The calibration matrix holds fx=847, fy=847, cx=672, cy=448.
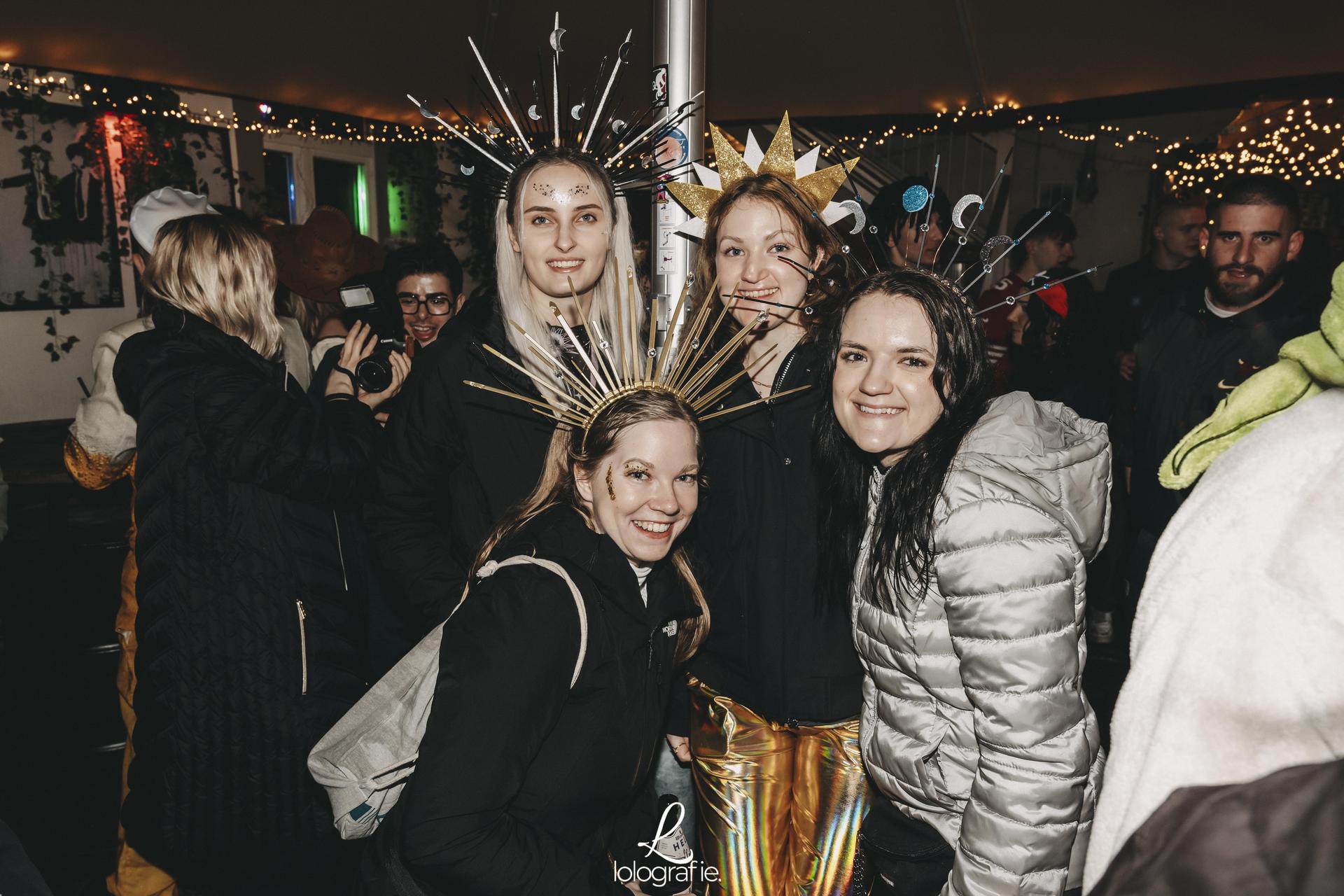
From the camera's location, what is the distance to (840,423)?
156 cm

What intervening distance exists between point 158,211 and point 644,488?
5.72ft

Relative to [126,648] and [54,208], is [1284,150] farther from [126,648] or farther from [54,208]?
[54,208]

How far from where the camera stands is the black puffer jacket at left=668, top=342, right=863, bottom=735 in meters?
1.73

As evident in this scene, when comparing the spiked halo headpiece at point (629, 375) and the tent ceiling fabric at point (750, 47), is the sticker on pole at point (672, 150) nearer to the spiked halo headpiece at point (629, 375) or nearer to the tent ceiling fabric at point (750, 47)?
the spiked halo headpiece at point (629, 375)

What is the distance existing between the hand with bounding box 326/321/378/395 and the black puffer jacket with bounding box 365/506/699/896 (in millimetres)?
1057

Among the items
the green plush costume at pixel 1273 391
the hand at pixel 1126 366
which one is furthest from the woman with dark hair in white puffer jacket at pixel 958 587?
the hand at pixel 1126 366

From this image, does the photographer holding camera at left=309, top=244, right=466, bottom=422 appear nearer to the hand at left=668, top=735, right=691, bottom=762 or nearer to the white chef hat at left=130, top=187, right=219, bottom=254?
the white chef hat at left=130, top=187, right=219, bottom=254

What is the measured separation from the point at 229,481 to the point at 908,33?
9.59ft

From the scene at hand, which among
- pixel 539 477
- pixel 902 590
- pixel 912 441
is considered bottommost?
pixel 902 590

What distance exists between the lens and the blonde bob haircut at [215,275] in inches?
80.0

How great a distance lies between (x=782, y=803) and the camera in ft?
5.89

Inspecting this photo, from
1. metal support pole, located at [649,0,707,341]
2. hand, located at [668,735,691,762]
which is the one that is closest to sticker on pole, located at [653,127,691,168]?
metal support pole, located at [649,0,707,341]

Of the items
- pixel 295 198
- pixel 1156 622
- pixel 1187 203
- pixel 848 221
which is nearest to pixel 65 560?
pixel 848 221

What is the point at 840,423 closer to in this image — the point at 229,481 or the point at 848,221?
the point at 848,221
